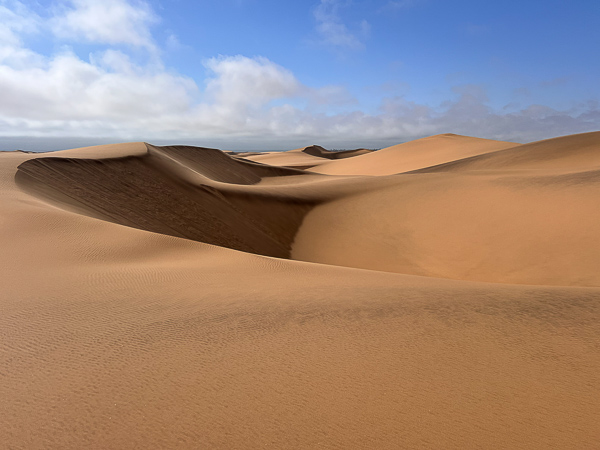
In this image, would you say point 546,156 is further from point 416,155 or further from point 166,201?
point 416,155

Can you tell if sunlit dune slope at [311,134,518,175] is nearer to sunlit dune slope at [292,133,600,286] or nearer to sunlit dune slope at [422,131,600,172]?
sunlit dune slope at [422,131,600,172]

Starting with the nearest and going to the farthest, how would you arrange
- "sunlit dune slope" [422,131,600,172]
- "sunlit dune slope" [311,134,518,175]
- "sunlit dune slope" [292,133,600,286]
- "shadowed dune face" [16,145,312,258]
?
1. "sunlit dune slope" [292,133,600,286]
2. "shadowed dune face" [16,145,312,258]
3. "sunlit dune slope" [422,131,600,172]
4. "sunlit dune slope" [311,134,518,175]

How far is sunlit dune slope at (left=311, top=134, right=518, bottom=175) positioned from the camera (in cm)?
4681

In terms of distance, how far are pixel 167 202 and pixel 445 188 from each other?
11.3 metres

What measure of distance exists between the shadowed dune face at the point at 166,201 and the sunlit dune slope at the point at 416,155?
3311cm

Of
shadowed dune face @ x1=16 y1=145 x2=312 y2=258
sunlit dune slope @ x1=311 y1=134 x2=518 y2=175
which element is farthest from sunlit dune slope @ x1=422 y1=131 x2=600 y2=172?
sunlit dune slope @ x1=311 y1=134 x2=518 y2=175

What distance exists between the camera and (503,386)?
235 centimetres

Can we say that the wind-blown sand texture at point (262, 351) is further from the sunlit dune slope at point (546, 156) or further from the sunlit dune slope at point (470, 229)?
the sunlit dune slope at point (546, 156)

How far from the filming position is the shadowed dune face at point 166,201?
34.8 ft

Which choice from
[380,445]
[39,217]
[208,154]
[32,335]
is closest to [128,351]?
[32,335]

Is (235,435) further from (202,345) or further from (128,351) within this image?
(128,351)

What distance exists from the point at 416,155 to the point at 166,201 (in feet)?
148

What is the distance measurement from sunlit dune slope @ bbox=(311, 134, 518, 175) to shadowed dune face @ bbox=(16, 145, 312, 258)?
33110mm

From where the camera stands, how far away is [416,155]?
52.3 metres
